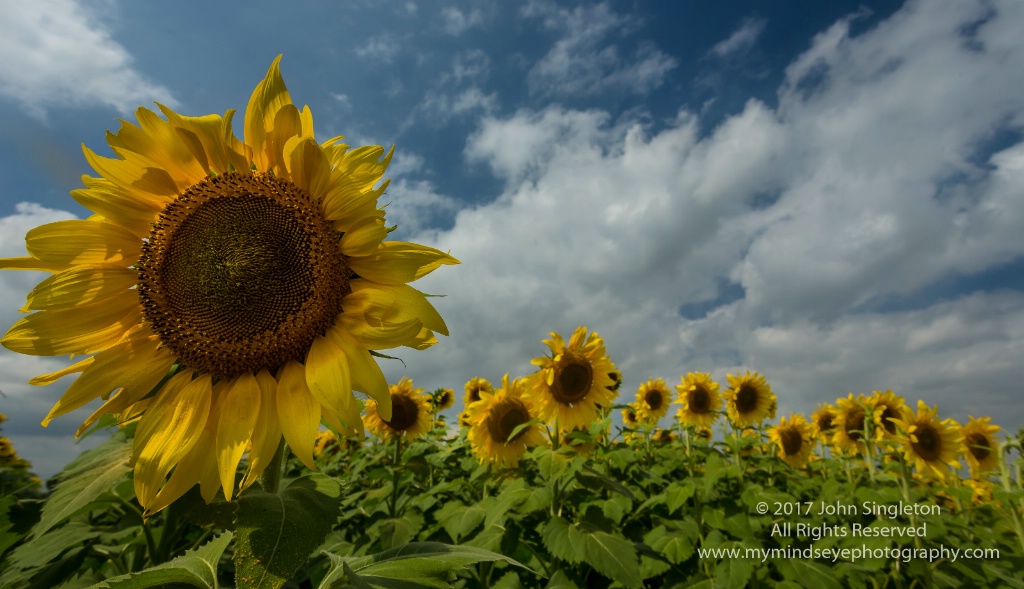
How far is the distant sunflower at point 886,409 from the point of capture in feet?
24.8

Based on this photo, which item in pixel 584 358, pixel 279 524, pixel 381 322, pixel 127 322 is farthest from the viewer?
pixel 584 358

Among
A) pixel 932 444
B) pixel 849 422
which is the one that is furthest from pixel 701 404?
pixel 932 444

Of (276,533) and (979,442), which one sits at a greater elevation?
(979,442)

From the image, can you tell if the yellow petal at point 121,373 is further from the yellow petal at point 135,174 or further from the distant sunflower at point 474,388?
the distant sunflower at point 474,388

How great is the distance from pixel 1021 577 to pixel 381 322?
6290mm

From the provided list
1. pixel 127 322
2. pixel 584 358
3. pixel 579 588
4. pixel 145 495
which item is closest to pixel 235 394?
pixel 145 495

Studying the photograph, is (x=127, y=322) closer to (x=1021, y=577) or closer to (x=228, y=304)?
(x=228, y=304)

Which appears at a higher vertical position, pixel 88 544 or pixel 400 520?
pixel 400 520

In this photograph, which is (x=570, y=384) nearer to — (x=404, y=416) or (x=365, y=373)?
(x=404, y=416)

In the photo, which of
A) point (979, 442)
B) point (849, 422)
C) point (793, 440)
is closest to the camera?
Answer: point (979, 442)

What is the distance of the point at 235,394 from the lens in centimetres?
178

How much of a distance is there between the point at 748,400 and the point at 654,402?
1724 millimetres

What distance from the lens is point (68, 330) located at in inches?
73.9

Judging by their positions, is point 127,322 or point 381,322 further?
point 127,322
